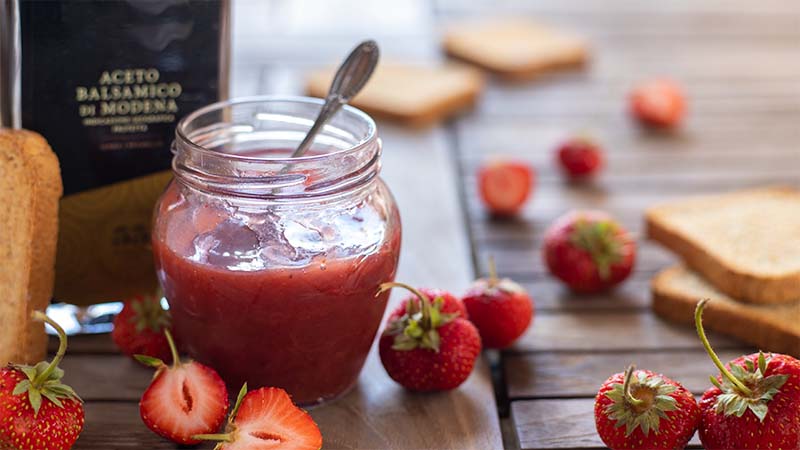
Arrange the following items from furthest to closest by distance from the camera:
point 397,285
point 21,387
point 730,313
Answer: point 730,313 → point 397,285 → point 21,387

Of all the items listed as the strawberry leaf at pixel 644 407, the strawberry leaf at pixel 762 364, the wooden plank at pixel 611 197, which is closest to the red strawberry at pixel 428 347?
the strawberry leaf at pixel 644 407

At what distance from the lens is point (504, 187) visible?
76.9 inches

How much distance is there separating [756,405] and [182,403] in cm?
62

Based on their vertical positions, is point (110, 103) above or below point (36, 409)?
above

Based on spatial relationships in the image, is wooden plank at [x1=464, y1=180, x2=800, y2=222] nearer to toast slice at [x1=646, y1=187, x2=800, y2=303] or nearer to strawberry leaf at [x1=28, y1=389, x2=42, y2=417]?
toast slice at [x1=646, y1=187, x2=800, y2=303]

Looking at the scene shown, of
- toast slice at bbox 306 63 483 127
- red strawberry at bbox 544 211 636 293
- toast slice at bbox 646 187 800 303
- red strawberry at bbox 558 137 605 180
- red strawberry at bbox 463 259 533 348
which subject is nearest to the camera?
red strawberry at bbox 463 259 533 348

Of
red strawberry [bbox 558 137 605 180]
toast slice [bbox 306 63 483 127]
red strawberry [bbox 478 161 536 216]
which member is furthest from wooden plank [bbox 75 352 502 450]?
toast slice [bbox 306 63 483 127]

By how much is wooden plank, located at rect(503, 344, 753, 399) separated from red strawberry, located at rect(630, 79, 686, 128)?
3.21 ft

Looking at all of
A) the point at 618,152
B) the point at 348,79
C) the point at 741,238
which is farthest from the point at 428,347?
the point at 618,152

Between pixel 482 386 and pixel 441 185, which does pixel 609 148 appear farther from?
pixel 482 386

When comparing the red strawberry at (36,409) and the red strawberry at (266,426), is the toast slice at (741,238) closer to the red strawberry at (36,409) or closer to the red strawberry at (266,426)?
the red strawberry at (266,426)

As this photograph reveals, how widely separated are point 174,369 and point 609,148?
1.36 meters

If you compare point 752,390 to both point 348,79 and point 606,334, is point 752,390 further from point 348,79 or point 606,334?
point 348,79

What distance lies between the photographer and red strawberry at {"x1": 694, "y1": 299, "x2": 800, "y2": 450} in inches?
43.8
